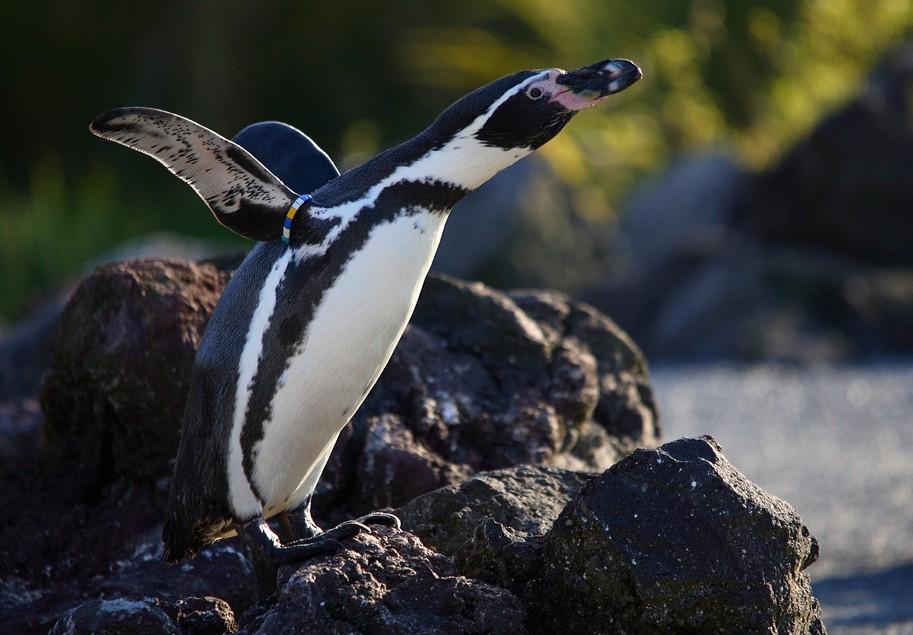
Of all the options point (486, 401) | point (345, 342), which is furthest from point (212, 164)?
point (486, 401)

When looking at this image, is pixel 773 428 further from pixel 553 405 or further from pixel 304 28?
pixel 304 28

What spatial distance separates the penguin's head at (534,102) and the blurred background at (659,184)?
1995mm

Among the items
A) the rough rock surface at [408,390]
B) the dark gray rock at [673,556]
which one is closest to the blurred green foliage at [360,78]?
the rough rock surface at [408,390]

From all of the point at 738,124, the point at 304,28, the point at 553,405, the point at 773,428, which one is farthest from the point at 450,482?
the point at 304,28

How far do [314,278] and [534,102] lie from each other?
2.17 feet

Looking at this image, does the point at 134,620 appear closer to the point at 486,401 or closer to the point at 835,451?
the point at 486,401

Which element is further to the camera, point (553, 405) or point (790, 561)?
point (553, 405)

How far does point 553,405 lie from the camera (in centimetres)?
416

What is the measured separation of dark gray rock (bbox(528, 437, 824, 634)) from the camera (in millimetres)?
2660

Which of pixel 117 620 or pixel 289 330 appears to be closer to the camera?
pixel 117 620

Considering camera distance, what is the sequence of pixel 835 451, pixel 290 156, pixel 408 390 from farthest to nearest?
pixel 835 451
pixel 408 390
pixel 290 156

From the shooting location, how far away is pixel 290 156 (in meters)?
3.62

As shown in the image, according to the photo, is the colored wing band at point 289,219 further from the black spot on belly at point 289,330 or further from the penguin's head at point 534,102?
the penguin's head at point 534,102

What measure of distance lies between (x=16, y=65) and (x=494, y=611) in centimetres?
2073
